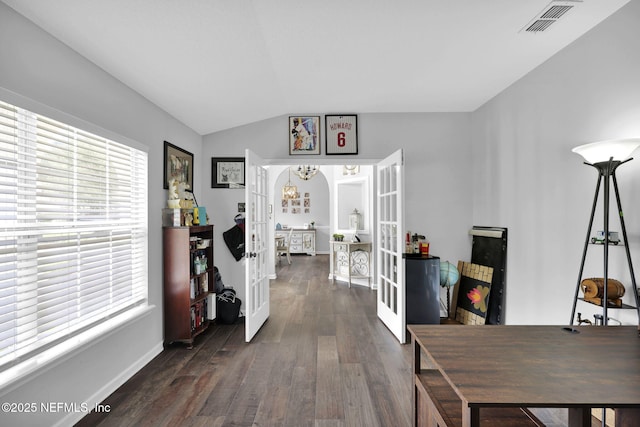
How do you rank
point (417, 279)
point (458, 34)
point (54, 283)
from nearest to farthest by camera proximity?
point (54, 283) → point (458, 34) → point (417, 279)

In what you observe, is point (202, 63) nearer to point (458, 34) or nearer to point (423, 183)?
point (458, 34)

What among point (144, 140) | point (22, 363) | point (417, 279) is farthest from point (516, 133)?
point (22, 363)

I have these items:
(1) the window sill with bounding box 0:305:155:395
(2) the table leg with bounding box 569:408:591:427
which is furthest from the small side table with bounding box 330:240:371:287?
(2) the table leg with bounding box 569:408:591:427

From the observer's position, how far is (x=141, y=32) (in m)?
2.02

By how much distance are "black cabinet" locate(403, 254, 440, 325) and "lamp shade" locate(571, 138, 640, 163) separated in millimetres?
1916

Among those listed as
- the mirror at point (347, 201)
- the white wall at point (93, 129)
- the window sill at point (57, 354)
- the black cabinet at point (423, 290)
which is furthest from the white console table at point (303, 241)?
the window sill at point (57, 354)

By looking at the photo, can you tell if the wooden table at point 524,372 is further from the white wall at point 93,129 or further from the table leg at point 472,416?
the white wall at point 93,129

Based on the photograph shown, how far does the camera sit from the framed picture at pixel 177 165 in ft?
10.7

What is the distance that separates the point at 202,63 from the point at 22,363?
225 cm

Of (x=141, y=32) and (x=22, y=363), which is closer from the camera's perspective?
(x=22, y=363)

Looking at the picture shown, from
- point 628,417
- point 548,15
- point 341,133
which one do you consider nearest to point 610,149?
point 548,15

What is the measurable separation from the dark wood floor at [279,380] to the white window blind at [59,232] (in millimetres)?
675

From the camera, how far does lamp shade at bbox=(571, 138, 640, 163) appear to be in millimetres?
1808

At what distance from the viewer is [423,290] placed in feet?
12.0
